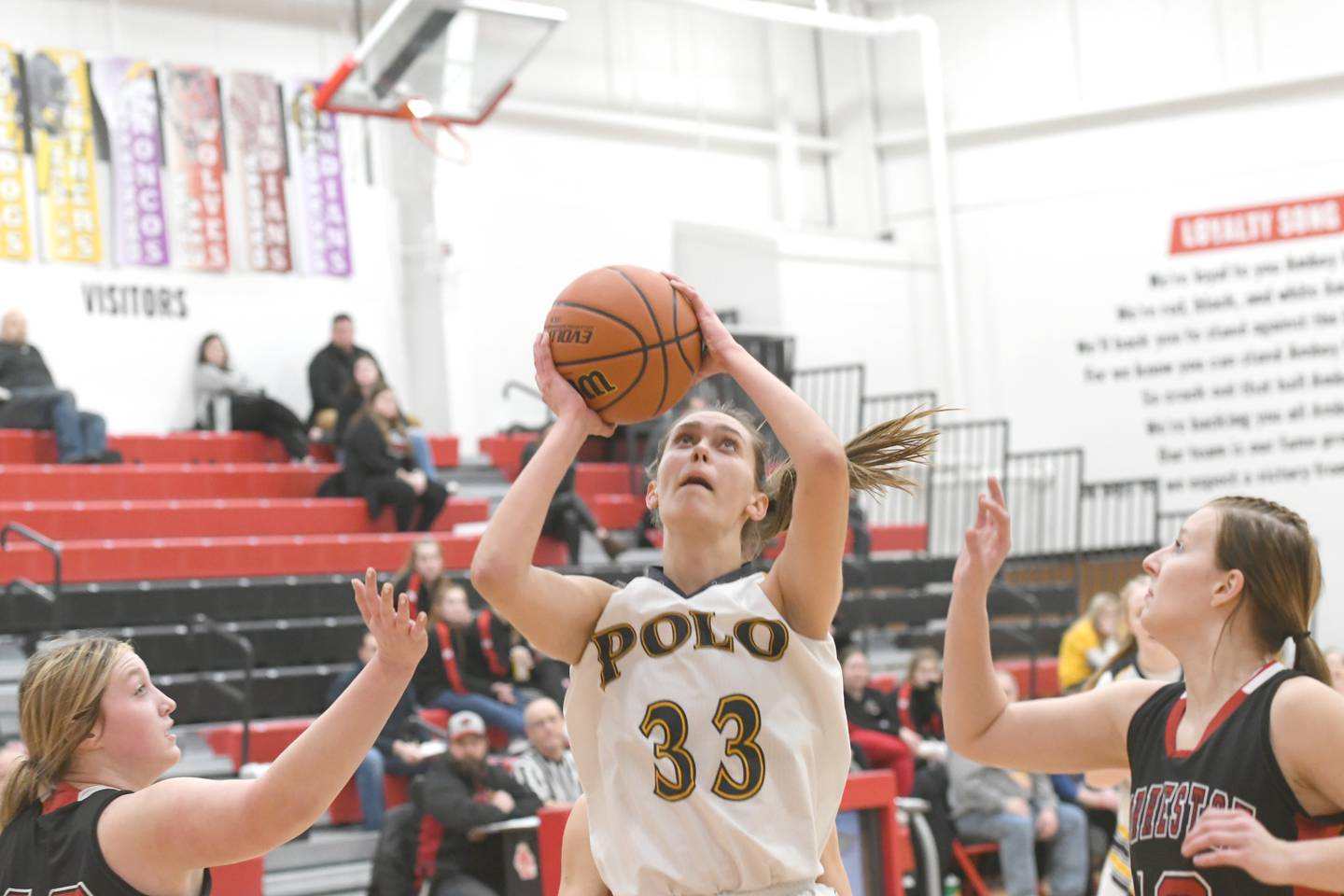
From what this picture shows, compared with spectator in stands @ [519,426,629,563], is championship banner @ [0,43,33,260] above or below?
above

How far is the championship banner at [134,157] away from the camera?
12.4 meters

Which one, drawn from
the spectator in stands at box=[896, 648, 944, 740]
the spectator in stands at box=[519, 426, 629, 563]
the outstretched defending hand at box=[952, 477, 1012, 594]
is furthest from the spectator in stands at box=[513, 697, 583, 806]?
the outstretched defending hand at box=[952, 477, 1012, 594]

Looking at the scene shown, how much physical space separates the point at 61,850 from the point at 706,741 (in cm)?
101

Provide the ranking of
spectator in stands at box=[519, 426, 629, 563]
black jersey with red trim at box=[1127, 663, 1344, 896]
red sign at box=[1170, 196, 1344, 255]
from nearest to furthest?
black jersey with red trim at box=[1127, 663, 1344, 896] → spectator in stands at box=[519, 426, 629, 563] → red sign at box=[1170, 196, 1344, 255]

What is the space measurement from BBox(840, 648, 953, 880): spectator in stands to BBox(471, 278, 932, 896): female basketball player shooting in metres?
5.48

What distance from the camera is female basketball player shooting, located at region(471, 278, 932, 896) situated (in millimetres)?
2617

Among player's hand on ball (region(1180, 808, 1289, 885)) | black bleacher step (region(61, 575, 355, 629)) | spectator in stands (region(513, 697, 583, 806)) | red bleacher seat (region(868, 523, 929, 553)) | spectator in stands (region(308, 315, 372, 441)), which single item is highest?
spectator in stands (region(308, 315, 372, 441))

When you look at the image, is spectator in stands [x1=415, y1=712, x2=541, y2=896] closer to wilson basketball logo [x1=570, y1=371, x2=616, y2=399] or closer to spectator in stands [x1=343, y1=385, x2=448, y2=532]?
spectator in stands [x1=343, y1=385, x2=448, y2=532]

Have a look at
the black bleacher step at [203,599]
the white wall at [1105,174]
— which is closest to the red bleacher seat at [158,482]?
the black bleacher step at [203,599]

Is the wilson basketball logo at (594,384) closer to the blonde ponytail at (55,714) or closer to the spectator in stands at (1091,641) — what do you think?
the blonde ponytail at (55,714)

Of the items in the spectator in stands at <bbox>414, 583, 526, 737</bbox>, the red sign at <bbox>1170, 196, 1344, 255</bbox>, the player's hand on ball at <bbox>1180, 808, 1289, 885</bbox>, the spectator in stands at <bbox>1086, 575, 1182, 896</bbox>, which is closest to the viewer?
the player's hand on ball at <bbox>1180, 808, 1289, 885</bbox>

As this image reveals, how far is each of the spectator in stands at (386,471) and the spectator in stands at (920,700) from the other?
12.1 ft

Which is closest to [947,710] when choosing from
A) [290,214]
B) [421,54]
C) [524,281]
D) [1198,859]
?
[1198,859]

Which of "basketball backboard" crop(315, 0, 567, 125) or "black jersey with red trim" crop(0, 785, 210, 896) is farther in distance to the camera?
"basketball backboard" crop(315, 0, 567, 125)
